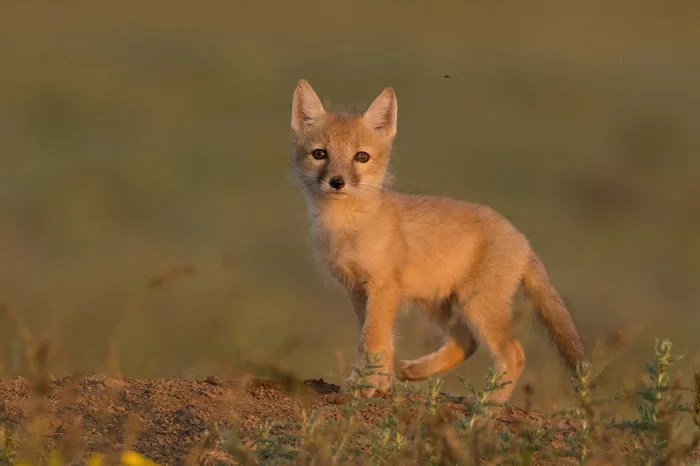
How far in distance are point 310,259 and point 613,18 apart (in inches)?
1351

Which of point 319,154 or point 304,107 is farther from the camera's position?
point 304,107

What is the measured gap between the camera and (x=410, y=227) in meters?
7.46

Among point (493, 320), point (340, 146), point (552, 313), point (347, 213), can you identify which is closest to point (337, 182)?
point (347, 213)

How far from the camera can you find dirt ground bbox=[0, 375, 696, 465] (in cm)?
507

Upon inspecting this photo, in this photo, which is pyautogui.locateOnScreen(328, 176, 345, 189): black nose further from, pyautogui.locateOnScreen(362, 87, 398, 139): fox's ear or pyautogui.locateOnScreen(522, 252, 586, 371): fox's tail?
pyautogui.locateOnScreen(522, 252, 586, 371): fox's tail

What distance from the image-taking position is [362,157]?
7.67 m

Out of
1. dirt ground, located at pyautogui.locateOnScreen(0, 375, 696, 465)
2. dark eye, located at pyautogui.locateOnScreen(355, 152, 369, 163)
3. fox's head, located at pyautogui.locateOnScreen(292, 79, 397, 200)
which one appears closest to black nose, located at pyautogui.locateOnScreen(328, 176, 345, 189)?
fox's head, located at pyautogui.locateOnScreen(292, 79, 397, 200)

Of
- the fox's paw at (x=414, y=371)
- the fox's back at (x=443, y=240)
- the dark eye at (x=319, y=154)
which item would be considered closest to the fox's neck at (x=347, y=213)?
the fox's back at (x=443, y=240)

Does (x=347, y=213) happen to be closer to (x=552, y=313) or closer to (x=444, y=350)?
(x=444, y=350)

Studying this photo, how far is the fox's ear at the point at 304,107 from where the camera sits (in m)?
7.97

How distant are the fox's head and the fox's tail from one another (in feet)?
3.50

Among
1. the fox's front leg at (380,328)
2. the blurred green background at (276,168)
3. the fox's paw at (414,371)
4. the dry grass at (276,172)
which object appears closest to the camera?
the fox's front leg at (380,328)

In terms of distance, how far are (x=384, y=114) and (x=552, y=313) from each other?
1.57m

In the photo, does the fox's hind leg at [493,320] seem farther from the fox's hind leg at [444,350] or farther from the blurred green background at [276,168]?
the blurred green background at [276,168]
